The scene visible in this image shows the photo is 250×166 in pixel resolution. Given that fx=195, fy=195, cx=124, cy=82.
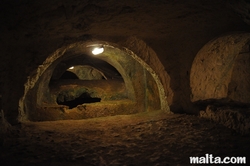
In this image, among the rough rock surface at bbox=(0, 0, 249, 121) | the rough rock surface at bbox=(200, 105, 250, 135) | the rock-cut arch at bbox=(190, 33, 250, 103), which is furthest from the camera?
the rock-cut arch at bbox=(190, 33, 250, 103)

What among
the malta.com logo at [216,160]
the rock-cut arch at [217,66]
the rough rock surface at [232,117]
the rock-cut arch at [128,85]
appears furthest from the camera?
the rock-cut arch at [128,85]

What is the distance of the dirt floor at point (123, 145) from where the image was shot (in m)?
1.68

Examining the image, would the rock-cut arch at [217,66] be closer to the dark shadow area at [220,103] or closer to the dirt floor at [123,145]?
the dark shadow area at [220,103]

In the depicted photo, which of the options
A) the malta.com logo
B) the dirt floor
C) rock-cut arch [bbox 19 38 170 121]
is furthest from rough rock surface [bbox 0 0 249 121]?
rock-cut arch [bbox 19 38 170 121]

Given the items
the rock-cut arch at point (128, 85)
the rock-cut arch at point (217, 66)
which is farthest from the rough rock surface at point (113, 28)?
the rock-cut arch at point (128, 85)

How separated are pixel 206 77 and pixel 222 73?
29 cm

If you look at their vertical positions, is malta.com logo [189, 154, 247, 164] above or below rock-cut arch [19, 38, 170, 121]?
below

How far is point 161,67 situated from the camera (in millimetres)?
3375

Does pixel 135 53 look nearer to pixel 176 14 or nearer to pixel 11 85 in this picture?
pixel 176 14

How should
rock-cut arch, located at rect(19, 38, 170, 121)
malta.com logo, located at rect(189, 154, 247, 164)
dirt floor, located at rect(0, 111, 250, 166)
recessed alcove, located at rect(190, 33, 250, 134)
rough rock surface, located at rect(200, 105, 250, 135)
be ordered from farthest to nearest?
rock-cut arch, located at rect(19, 38, 170, 121)
recessed alcove, located at rect(190, 33, 250, 134)
rough rock surface, located at rect(200, 105, 250, 135)
dirt floor, located at rect(0, 111, 250, 166)
malta.com logo, located at rect(189, 154, 247, 164)

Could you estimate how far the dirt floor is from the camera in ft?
5.51

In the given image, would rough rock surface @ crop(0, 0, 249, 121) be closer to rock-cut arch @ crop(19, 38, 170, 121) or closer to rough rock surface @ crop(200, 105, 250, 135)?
rough rock surface @ crop(200, 105, 250, 135)

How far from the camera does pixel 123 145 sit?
2053mm

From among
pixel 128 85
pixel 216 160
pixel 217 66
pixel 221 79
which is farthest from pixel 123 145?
pixel 128 85
